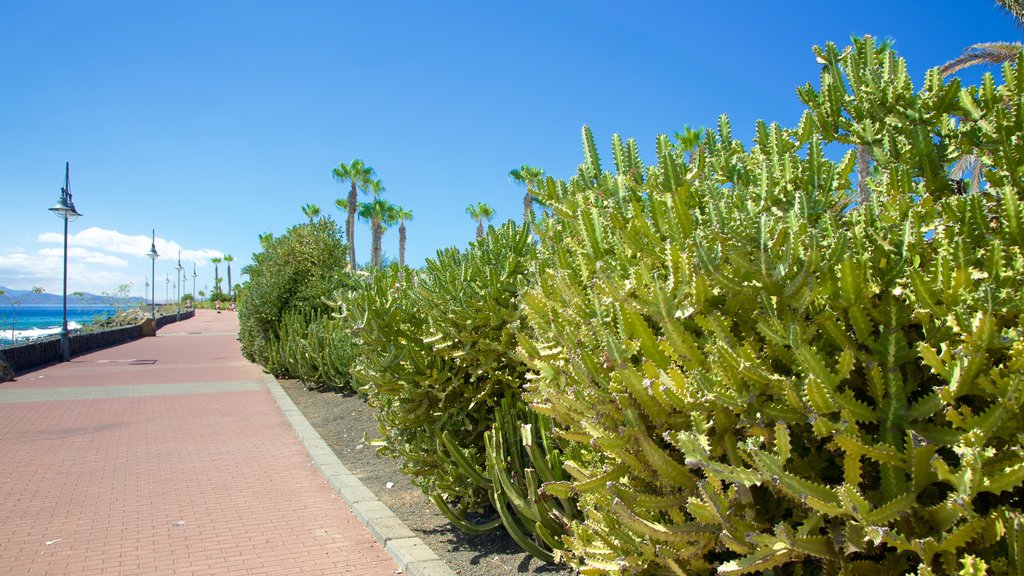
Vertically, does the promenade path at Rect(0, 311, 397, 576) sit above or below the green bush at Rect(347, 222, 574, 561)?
below

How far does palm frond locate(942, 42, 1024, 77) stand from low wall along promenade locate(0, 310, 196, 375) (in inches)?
910

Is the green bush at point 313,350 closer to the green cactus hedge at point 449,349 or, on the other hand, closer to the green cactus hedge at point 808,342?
Answer: the green cactus hedge at point 449,349

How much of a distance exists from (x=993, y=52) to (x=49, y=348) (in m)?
25.9

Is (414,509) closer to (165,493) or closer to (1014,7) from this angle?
(165,493)

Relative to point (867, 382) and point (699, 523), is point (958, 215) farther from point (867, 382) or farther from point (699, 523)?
point (699, 523)

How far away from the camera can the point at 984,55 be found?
16.2m

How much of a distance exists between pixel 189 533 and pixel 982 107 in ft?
Answer: 19.0

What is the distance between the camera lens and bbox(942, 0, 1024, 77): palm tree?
14.3 meters

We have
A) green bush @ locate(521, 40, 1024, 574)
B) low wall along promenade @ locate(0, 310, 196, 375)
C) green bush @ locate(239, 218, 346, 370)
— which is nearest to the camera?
green bush @ locate(521, 40, 1024, 574)

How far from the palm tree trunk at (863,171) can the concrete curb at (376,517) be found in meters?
3.26

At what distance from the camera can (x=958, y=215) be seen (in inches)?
84.1

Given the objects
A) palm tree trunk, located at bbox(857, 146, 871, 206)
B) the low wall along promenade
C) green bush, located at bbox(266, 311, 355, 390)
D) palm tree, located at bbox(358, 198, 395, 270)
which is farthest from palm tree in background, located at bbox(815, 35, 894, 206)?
palm tree, located at bbox(358, 198, 395, 270)

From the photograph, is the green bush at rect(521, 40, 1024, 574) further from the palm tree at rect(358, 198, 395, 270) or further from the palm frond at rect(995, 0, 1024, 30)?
the palm tree at rect(358, 198, 395, 270)

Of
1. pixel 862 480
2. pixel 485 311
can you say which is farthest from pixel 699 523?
pixel 485 311
